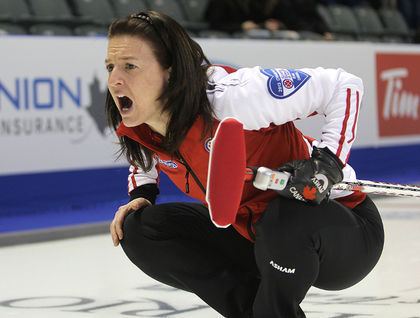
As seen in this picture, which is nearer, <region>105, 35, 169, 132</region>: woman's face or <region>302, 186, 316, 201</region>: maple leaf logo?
<region>302, 186, 316, 201</region>: maple leaf logo

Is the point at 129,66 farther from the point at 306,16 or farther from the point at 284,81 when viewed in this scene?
the point at 306,16

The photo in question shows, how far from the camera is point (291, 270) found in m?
2.25

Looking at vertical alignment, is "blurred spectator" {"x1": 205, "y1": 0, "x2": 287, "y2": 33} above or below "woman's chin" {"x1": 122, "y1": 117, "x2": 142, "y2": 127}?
below

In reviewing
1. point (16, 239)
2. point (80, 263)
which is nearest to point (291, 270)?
point (80, 263)

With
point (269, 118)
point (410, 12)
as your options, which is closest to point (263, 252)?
point (269, 118)

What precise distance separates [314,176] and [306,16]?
612cm

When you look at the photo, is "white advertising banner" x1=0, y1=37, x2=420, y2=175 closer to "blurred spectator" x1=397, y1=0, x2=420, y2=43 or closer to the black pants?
the black pants

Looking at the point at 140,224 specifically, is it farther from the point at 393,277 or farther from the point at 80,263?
the point at 80,263

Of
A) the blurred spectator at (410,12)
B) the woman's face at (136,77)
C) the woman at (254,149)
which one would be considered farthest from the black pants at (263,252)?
the blurred spectator at (410,12)

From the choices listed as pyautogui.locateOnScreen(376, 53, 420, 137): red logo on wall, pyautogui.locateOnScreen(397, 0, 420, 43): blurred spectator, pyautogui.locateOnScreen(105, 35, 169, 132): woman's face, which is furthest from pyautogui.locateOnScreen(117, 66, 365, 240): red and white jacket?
pyautogui.locateOnScreen(397, 0, 420, 43): blurred spectator

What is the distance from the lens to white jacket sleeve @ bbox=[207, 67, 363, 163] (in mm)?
2318

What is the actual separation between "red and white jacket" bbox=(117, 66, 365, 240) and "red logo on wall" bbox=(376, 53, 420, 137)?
186 inches

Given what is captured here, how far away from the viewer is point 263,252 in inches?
90.3

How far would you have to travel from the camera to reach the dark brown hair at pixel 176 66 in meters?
2.33
